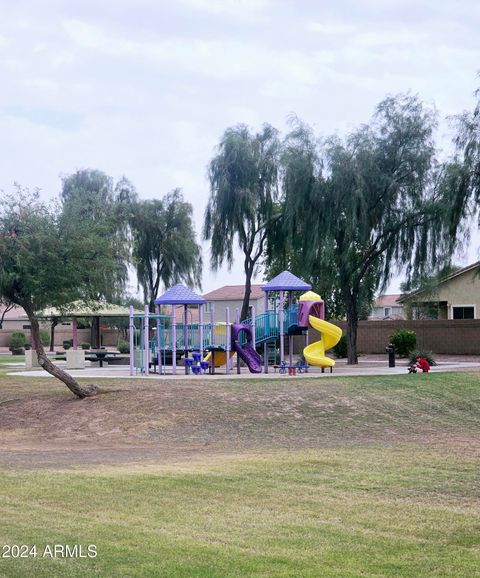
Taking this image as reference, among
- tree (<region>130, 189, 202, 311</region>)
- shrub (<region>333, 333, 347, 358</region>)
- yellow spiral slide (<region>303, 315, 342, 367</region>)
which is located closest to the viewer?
yellow spiral slide (<region>303, 315, 342, 367</region>)

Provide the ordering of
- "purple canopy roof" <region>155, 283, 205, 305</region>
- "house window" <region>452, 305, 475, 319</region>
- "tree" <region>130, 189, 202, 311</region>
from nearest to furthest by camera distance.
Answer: "purple canopy roof" <region>155, 283, 205, 305</region>, "house window" <region>452, 305, 475, 319</region>, "tree" <region>130, 189, 202, 311</region>

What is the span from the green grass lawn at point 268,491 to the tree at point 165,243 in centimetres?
3139

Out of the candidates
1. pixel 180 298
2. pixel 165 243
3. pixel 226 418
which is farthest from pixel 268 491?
pixel 165 243

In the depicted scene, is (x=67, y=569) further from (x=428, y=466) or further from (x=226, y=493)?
(x=428, y=466)

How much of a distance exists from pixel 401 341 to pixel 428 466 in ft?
94.7

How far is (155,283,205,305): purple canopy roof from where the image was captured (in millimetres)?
33375

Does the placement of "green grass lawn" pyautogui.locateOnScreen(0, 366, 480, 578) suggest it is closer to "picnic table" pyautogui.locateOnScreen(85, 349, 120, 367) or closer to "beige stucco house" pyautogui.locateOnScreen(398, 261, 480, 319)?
"picnic table" pyautogui.locateOnScreen(85, 349, 120, 367)

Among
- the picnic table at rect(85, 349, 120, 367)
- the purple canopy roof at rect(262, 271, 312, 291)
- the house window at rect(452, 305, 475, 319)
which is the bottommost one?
the picnic table at rect(85, 349, 120, 367)

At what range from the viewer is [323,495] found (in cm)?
1322

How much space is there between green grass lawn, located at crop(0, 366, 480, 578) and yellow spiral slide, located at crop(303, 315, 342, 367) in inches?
294

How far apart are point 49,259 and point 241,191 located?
2163cm

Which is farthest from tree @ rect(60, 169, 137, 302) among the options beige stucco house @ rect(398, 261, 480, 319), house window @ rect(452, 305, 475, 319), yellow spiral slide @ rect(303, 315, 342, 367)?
house window @ rect(452, 305, 475, 319)

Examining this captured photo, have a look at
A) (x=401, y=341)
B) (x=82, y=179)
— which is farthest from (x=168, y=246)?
(x=401, y=341)

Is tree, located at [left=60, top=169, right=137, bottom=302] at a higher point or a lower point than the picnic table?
higher
